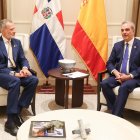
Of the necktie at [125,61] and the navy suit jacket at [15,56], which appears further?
the necktie at [125,61]

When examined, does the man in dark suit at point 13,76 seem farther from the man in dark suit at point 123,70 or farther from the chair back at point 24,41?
the man in dark suit at point 123,70

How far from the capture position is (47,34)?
4027mm

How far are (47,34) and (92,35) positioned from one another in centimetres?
68

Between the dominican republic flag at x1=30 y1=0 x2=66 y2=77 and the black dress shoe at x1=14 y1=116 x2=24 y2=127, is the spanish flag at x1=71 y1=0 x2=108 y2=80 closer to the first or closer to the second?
the dominican republic flag at x1=30 y1=0 x2=66 y2=77

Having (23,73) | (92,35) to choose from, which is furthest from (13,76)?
(92,35)

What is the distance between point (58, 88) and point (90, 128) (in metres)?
1.47

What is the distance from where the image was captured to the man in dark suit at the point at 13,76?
280 centimetres

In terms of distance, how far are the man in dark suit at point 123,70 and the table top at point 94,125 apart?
0.66 metres

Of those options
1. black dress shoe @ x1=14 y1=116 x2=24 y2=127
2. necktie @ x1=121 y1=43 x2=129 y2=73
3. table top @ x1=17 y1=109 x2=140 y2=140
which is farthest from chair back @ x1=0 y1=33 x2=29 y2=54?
table top @ x1=17 y1=109 x2=140 y2=140

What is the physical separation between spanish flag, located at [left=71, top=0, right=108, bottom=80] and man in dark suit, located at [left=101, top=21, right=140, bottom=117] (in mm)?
800

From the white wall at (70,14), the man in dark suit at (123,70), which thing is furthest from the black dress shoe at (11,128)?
the white wall at (70,14)

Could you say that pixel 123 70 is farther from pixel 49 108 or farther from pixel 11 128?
pixel 11 128

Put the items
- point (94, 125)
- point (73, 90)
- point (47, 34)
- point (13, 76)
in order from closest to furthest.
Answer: point (94, 125)
point (13, 76)
point (73, 90)
point (47, 34)

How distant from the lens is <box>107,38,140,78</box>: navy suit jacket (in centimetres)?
313
